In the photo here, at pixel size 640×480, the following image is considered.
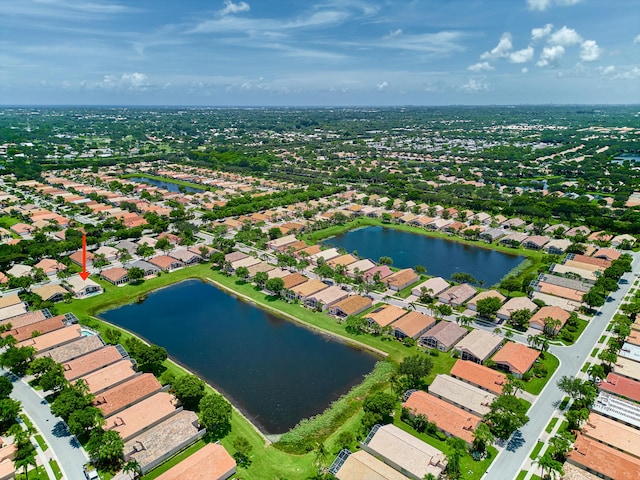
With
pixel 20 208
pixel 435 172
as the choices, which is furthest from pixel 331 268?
pixel 435 172

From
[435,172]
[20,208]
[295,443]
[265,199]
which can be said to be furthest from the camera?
[435,172]

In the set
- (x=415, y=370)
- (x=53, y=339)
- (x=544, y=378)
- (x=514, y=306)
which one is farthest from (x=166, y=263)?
(x=544, y=378)

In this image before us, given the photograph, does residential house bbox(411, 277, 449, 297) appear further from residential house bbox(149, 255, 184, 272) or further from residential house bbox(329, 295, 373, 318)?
residential house bbox(149, 255, 184, 272)

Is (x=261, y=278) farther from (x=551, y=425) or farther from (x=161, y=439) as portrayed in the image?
(x=551, y=425)

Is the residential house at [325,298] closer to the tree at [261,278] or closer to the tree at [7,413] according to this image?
the tree at [261,278]

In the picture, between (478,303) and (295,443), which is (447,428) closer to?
(295,443)

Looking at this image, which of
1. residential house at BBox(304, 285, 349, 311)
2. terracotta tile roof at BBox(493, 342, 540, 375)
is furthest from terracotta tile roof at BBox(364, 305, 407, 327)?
Result: terracotta tile roof at BBox(493, 342, 540, 375)

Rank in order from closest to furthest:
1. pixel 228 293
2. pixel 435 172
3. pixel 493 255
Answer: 1. pixel 228 293
2. pixel 493 255
3. pixel 435 172
